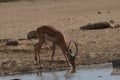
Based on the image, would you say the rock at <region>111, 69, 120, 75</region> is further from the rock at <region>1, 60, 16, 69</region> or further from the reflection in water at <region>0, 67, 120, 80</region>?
the rock at <region>1, 60, 16, 69</region>

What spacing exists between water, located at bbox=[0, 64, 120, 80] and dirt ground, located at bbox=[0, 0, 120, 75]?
0.53 metres

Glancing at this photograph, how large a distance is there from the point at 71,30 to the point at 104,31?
1.76 meters

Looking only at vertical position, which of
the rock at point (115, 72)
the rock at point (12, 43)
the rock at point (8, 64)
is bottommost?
the rock at point (115, 72)

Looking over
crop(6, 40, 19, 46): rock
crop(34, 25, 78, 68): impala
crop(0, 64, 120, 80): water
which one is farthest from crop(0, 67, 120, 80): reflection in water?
crop(6, 40, 19, 46): rock

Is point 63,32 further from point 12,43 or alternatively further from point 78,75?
point 78,75

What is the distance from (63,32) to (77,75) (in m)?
6.50

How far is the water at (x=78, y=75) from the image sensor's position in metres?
12.0

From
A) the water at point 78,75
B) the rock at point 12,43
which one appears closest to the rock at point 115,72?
the water at point 78,75

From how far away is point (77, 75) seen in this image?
12.2 m

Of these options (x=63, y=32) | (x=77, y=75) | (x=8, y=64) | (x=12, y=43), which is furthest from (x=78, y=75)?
(x=63, y=32)

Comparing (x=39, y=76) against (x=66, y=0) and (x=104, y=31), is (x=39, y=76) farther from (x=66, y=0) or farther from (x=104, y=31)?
(x=66, y=0)

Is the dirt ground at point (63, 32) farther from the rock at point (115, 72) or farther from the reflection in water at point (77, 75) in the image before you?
the rock at point (115, 72)

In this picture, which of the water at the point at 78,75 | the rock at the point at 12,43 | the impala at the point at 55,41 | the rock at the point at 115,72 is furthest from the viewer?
the rock at the point at 12,43

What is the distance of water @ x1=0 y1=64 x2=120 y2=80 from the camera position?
1202 cm
